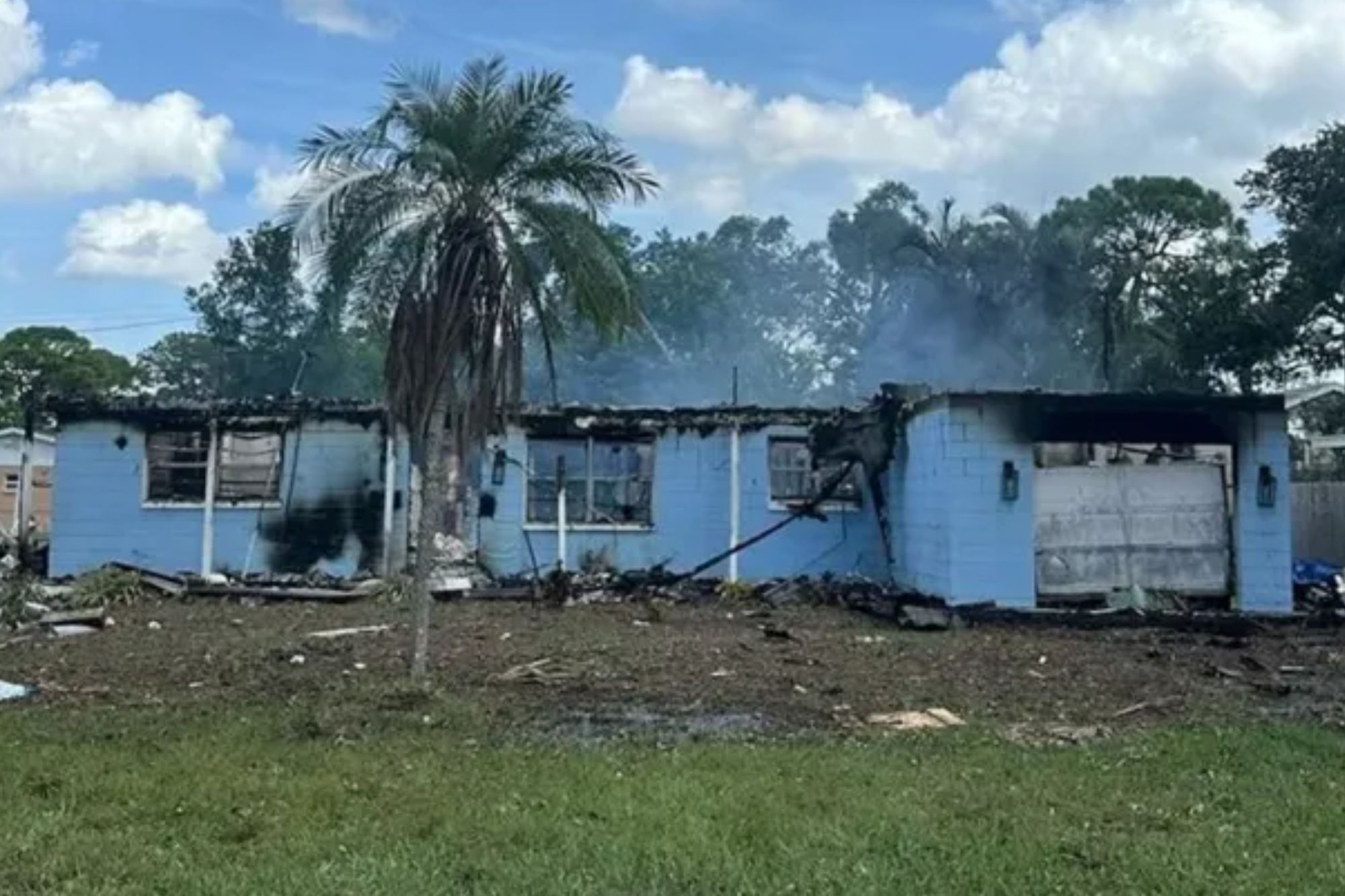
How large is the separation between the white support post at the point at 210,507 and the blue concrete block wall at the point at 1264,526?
49.9 ft

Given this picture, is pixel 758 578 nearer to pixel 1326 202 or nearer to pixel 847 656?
pixel 847 656

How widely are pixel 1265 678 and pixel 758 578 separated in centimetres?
1016

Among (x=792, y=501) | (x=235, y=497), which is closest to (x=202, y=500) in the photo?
(x=235, y=497)

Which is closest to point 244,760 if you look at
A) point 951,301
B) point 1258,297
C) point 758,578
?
point 758,578

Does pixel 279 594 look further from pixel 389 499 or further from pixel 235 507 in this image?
pixel 235 507

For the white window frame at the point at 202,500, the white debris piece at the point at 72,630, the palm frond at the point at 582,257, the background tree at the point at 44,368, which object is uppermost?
the background tree at the point at 44,368

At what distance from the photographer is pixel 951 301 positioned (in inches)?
1495

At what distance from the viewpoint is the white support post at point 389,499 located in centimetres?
2036

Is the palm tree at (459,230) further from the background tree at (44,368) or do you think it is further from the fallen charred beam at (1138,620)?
the background tree at (44,368)

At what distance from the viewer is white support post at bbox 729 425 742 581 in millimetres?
20531

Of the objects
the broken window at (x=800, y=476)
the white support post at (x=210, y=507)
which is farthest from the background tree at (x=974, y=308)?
the white support post at (x=210, y=507)

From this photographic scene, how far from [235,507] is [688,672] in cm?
1201

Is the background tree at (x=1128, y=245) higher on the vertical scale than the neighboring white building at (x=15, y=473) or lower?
higher

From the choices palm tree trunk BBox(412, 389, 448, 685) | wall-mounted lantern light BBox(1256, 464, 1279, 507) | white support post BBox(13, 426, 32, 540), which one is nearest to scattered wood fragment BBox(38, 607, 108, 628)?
palm tree trunk BBox(412, 389, 448, 685)
